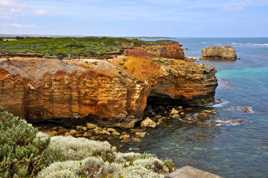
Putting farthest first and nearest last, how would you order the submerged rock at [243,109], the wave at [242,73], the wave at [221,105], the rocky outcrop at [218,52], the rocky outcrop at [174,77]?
the rocky outcrop at [218,52] → the wave at [242,73] → the wave at [221,105] → the submerged rock at [243,109] → the rocky outcrop at [174,77]

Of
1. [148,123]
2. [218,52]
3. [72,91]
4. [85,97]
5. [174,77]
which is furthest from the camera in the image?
[218,52]

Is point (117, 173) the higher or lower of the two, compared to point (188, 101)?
higher

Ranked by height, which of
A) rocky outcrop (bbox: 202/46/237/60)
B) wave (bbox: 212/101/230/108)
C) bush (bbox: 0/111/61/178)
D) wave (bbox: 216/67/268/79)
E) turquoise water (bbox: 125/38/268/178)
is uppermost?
bush (bbox: 0/111/61/178)

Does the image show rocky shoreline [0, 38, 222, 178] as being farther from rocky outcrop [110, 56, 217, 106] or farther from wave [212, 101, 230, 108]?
wave [212, 101, 230, 108]

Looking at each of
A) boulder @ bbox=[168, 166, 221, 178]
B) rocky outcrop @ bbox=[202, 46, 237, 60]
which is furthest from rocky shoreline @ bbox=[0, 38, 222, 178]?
rocky outcrop @ bbox=[202, 46, 237, 60]

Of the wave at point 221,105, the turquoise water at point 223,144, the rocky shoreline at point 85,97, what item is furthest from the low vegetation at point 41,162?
the wave at point 221,105

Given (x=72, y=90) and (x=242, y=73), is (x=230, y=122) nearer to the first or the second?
(x=72, y=90)

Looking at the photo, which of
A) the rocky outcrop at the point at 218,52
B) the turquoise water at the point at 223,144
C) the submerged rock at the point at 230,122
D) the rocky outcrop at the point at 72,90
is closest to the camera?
the turquoise water at the point at 223,144

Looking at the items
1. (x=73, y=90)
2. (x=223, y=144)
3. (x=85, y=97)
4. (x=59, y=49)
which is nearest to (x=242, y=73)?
(x=59, y=49)

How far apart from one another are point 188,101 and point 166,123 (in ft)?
27.2

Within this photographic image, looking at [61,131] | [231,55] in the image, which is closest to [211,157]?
[61,131]

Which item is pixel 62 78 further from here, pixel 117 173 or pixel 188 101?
pixel 117 173

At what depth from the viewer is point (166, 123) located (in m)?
36.9

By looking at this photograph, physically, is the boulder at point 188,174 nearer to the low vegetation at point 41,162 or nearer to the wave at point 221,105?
the low vegetation at point 41,162
